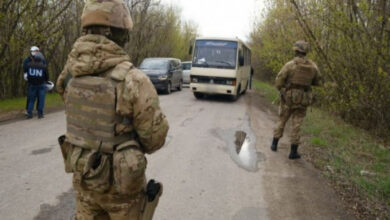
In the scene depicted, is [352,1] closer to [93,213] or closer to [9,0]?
[93,213]

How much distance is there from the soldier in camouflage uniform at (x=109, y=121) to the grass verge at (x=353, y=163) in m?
2.87

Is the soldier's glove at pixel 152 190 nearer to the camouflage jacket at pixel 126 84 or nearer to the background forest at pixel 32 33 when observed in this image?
the camouflage jacket at pixel 126 84

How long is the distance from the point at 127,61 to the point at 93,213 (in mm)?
971

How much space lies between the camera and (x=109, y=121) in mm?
1743

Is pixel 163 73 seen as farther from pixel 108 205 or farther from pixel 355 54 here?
pixel 108 205

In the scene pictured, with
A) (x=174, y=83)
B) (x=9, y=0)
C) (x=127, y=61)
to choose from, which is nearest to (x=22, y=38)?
(x=9, y=0)

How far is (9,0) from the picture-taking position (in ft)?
28.0

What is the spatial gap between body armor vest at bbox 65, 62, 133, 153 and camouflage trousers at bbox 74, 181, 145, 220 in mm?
288

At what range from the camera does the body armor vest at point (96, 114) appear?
1729mm

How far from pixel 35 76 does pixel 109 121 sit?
6.65 metres

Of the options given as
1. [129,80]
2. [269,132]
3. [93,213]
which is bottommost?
[269,132]

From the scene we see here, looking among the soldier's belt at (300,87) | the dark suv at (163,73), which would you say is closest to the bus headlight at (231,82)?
the dark suv at (163,73)

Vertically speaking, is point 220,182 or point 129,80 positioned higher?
point 129,80

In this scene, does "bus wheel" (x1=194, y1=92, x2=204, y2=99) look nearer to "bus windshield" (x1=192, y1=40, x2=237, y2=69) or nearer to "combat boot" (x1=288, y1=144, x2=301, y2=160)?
"bus windshield" (x1=192, y1=40, x2=237, y2=69)
